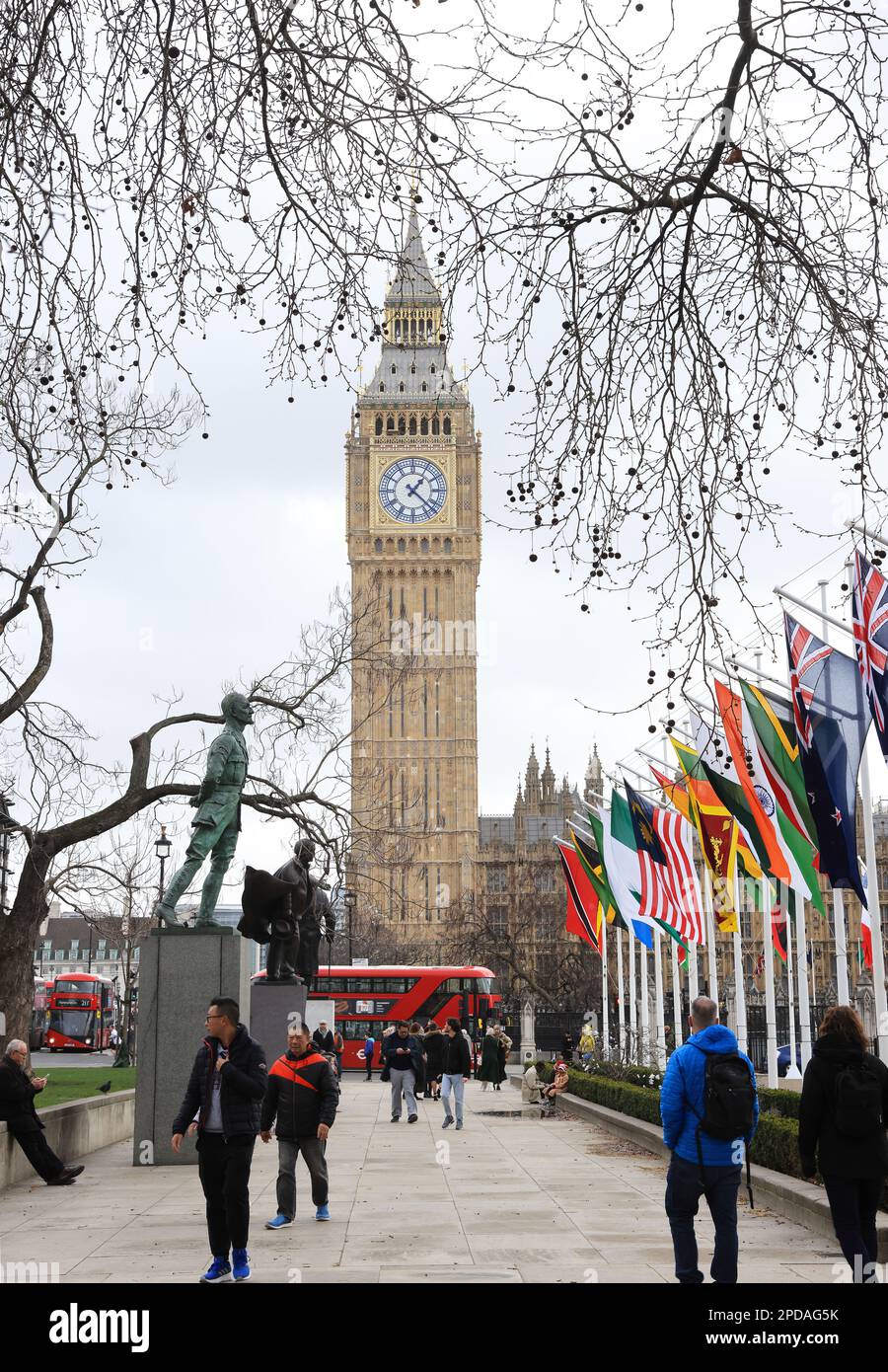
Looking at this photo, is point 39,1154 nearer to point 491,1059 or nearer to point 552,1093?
point 552,1093

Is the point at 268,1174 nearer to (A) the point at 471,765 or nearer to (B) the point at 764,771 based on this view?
(B) the point at 764,771

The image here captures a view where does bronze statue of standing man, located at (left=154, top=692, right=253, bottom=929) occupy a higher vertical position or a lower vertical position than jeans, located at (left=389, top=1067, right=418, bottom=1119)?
higher

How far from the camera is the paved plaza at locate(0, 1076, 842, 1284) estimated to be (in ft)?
31.4

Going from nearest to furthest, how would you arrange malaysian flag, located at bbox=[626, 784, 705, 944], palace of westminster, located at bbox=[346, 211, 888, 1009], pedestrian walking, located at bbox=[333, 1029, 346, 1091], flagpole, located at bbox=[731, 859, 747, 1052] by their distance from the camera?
1. malaysian flag, located at bbox=[626, 784, 705, 944]
2. flagpole, located at bbox=[731, 859, 747, 1052]
3. pedestrian walking, located at bbox=[333, 1029, 346, 1091]
4. palace of westminster, located at bbox=[346, 211, 888, 1009]

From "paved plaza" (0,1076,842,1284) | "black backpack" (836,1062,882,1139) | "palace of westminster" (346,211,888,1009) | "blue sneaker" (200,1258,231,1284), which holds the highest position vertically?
"palace of westminster" (346,211,888,1009)

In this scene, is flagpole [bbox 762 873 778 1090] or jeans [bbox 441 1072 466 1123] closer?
jeans [bbox 441 1072 466 1123]

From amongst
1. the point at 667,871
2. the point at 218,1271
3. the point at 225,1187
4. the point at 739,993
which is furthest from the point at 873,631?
the point at 739,993

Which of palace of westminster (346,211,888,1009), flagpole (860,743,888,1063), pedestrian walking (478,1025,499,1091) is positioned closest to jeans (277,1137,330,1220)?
flagpole (860,743,888,1063)

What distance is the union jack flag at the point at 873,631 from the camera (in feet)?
49.0

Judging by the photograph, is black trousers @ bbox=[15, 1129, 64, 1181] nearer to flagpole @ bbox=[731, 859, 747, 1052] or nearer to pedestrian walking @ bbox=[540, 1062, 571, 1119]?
flagpole @ bbox=[731, 859, 747, 1052]

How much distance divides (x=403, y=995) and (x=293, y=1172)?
114 feet

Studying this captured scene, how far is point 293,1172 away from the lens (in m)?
11.7
